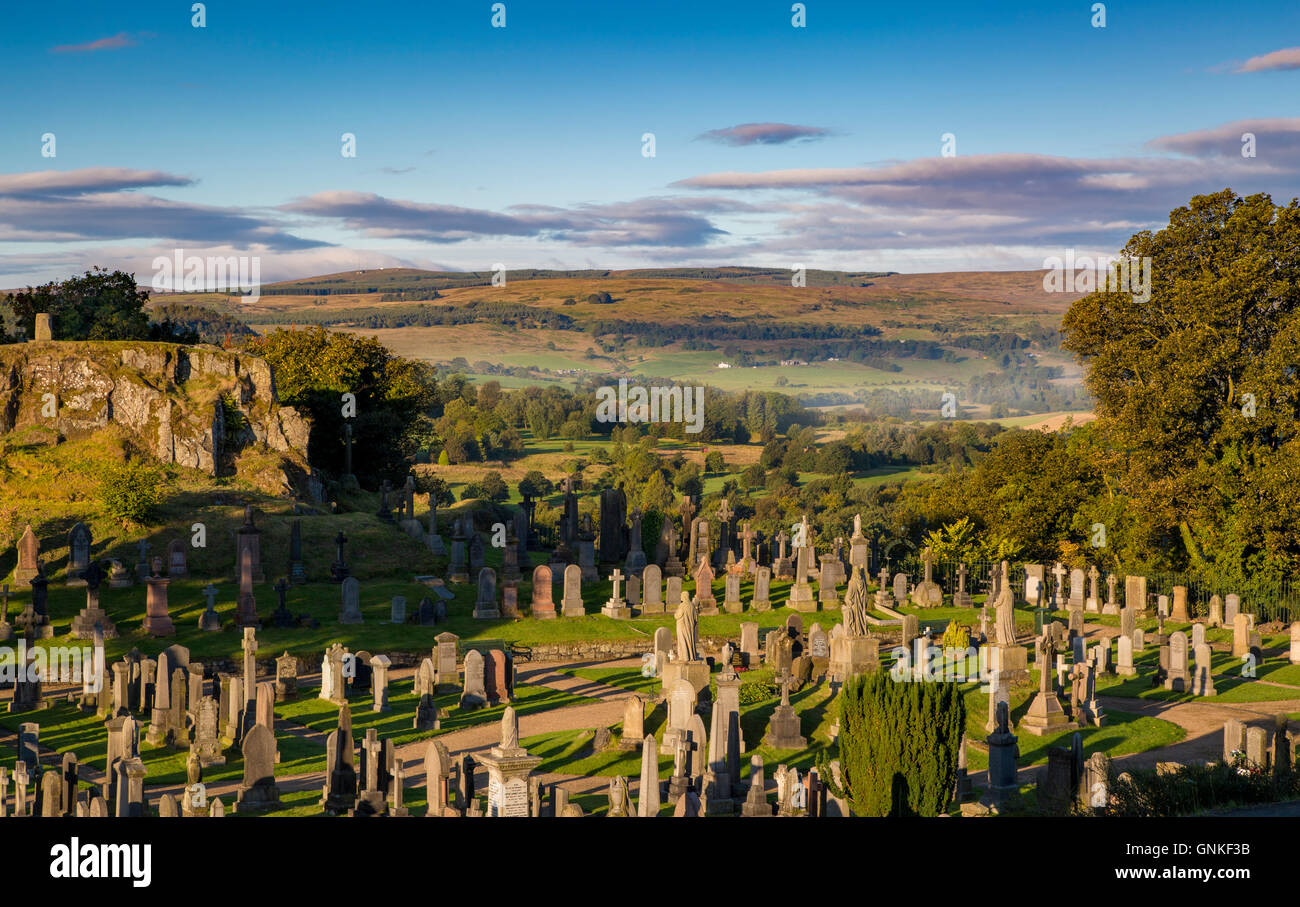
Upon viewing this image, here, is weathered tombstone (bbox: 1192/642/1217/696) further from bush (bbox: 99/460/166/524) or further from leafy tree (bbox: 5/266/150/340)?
leafy tree (bbox: 5/266/150/340)

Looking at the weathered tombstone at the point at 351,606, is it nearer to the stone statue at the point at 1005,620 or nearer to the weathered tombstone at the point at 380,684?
the weathered tombstone at the point at 380,684

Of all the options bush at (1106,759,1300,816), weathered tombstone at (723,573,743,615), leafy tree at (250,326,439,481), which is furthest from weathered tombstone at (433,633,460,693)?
leafy tree at (250,326,439,481)

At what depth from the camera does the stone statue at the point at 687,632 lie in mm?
23031

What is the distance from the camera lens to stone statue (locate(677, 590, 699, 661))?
23031 mm

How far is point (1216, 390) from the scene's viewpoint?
130 ft

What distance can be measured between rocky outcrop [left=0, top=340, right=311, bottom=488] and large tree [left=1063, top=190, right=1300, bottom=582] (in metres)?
30.6

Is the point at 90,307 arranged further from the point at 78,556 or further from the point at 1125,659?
the point at 1125,659

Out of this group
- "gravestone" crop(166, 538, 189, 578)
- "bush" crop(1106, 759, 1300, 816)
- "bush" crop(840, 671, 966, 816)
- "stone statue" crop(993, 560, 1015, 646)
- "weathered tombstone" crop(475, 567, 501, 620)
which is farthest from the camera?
"gravestone" crop(166, 538, 189, 578)

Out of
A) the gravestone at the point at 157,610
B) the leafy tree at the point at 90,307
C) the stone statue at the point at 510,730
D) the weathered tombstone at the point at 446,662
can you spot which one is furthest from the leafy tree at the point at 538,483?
the stone statue at the point at 510,730

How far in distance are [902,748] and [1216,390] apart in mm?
28555

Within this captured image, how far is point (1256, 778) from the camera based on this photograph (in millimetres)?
16547

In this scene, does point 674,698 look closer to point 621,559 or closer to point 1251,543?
point 621,559

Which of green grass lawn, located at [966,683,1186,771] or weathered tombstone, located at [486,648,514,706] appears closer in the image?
green grass lawn, located at [966,683,1186,771]

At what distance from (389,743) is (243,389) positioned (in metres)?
32.3
